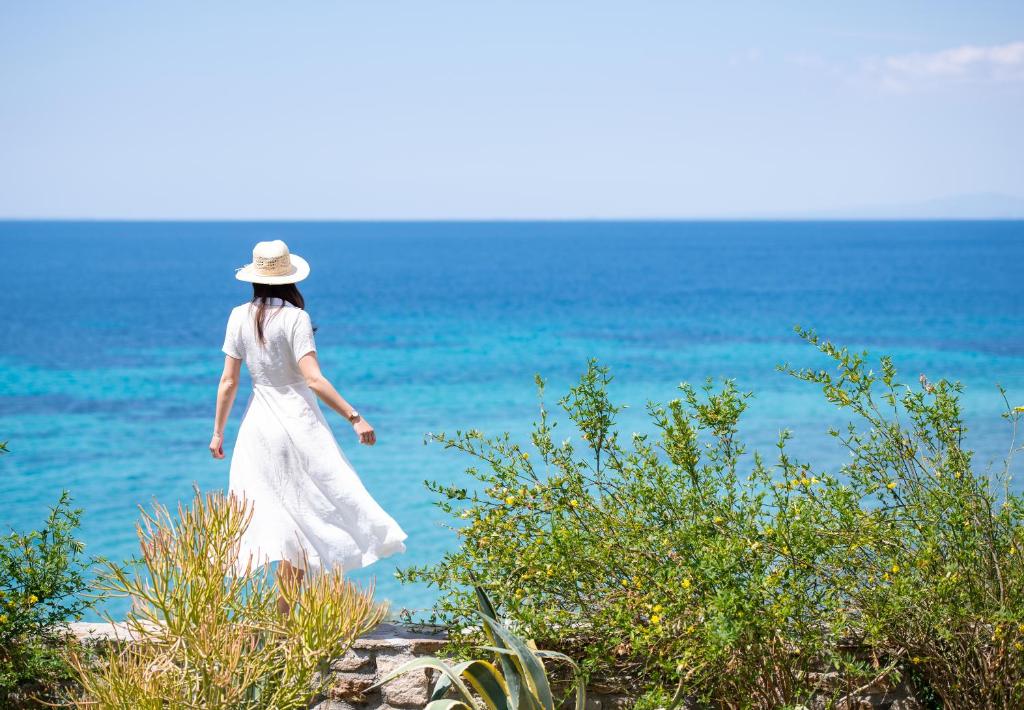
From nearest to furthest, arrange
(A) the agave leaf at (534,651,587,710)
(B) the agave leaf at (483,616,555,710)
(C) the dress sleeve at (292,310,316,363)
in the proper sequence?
(B) the agave leaf at (483,616,555,710) → (A) the agave leaf at (534,651,587,710) → (C) the dress sleeve at (292,310,316,363)

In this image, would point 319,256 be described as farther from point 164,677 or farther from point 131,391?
point 164,677

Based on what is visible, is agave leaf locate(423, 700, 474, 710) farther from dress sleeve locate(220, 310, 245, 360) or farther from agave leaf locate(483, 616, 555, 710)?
dress sleeve locate(220, 310, 245, 360)

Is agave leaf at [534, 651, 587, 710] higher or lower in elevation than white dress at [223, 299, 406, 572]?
lower

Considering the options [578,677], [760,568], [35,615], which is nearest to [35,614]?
[35,615]

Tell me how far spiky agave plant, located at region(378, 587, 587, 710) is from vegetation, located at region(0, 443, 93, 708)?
148 centimetres

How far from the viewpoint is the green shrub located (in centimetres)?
411

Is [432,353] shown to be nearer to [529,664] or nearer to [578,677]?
[578,677]

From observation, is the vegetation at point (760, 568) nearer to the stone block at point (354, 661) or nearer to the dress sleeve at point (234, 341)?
the stone block at point (354, 661)

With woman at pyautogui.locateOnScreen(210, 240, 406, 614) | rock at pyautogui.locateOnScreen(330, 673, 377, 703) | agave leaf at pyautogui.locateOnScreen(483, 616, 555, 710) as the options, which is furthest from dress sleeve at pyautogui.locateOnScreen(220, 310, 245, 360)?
agave leaf at pyautogui.locateOnScreen(483, 616, 555, 710)

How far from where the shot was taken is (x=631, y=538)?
156 inches

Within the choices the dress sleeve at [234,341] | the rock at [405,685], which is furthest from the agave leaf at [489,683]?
the dress sleeve at [234,341]

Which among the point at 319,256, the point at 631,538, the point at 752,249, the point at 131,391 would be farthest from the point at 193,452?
the point at 752,249

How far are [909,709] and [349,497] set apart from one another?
8.51ft

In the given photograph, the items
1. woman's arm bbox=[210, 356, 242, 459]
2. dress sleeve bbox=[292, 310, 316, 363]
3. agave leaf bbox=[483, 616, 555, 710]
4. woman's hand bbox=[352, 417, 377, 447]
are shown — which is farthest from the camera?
woman's arm bbox=[210, 356, 242, 459]
